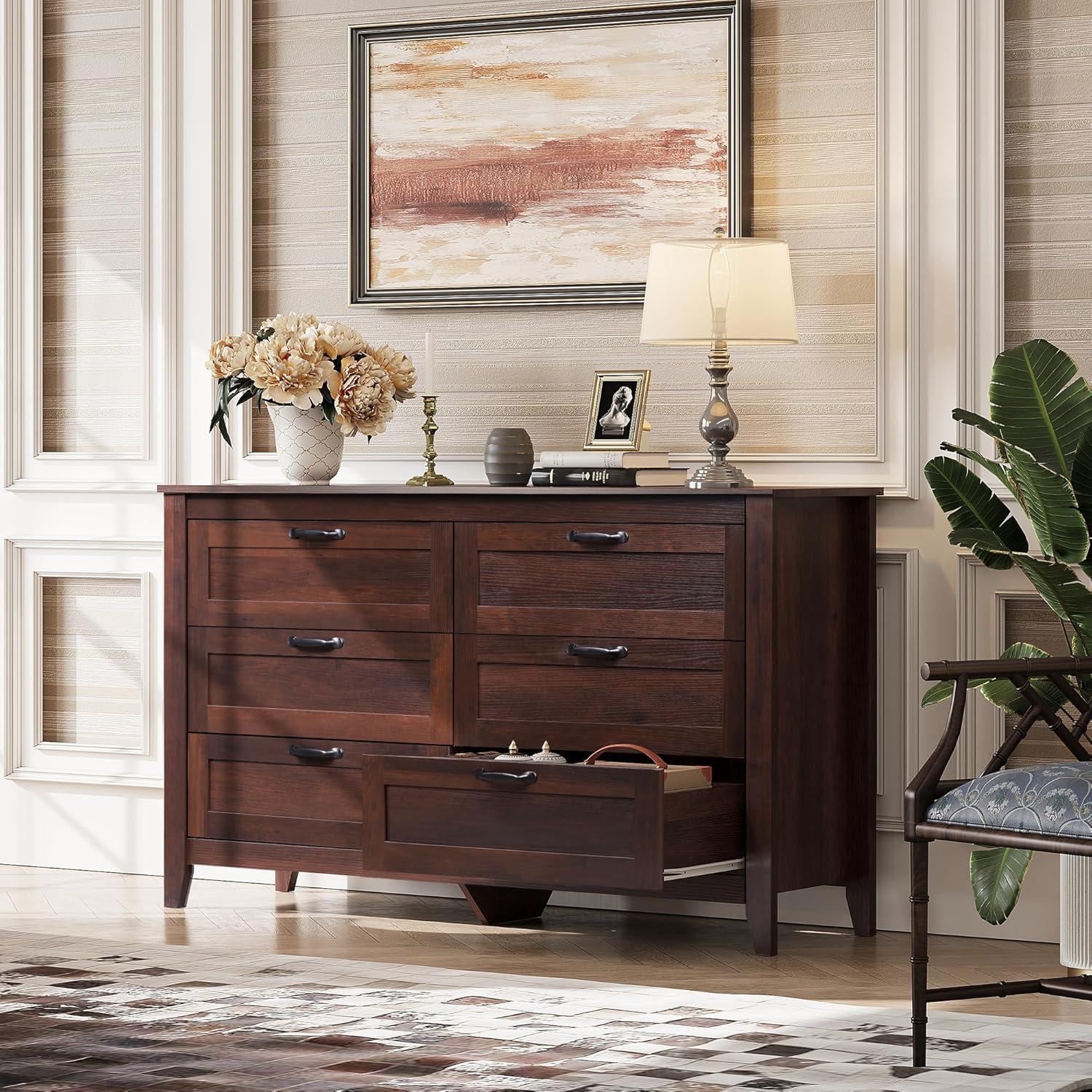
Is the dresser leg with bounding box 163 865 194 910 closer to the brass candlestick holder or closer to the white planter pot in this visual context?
the brass candlestick holder

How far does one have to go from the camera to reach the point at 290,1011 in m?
3.01

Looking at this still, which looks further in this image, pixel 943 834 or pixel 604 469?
pixel 604 469

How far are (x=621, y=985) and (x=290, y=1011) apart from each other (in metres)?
0.61

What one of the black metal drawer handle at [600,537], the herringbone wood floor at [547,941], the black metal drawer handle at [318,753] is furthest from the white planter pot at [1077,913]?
the black metal drawer handle at [318,753]

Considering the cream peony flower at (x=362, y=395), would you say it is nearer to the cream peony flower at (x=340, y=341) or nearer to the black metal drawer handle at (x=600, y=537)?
the cream peony flower at (x=340, y=341)

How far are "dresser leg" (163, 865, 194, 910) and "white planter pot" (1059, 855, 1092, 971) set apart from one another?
1.82 metres

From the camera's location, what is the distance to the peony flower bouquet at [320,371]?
3.90 meters

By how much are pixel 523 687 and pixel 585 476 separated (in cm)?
44

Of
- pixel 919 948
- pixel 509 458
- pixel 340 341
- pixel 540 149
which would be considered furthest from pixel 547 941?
pixel 540 149

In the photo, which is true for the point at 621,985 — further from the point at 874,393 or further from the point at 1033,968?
the point at 874,393

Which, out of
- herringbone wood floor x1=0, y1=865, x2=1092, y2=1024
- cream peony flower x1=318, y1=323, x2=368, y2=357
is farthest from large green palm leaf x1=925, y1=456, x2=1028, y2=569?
cream peony flower x1=318, y1=323, x2=368, y2=357

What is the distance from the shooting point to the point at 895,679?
388 cm

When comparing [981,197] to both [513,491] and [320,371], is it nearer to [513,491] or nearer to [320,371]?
[513,491]

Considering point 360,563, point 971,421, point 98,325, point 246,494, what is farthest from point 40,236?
point 971,421
